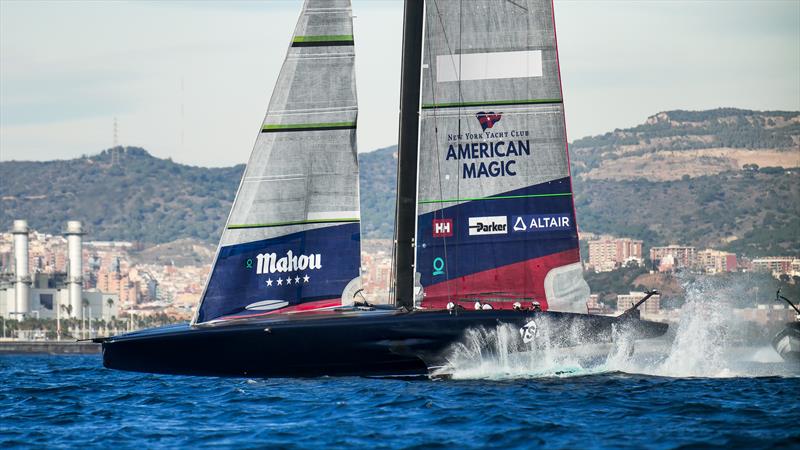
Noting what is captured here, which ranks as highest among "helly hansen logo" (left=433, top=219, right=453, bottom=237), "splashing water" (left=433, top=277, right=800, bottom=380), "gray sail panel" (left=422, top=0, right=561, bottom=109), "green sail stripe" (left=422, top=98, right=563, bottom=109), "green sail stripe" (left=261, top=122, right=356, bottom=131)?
"gray sail panel" (left=422, top=0, right=561, bottom=109)

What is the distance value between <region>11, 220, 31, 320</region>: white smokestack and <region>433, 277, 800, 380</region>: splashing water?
117 meters

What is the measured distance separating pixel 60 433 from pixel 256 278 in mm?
6699

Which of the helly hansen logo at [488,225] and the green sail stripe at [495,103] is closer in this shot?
the green sail stripe at [495,103]

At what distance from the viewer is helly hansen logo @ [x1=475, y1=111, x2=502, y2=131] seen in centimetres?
2495

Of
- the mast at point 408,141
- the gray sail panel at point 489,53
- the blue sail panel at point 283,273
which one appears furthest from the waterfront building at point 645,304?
the blue sail panel at point 283,273

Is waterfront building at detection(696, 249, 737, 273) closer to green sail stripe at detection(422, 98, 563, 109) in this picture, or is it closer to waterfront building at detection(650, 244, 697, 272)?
waterfront building at detection(650, 244, 697, 272)

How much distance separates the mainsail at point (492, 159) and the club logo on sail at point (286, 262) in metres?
1.94

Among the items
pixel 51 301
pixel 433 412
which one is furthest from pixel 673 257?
pixel 433 412

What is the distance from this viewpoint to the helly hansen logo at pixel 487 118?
25.0 m

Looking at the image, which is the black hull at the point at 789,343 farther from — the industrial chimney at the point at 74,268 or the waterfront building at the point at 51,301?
the industrial chimney at the point at 74,268

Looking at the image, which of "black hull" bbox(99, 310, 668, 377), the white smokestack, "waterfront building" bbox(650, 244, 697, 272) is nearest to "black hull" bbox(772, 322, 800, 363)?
"black hull" bbox(99, 310, 668, 377)

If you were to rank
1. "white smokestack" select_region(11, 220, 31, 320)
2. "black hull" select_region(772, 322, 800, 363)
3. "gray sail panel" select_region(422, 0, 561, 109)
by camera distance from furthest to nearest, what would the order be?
"white smokestack" select_region(11, 220, 31, 320), "black hull" select_region(772, 322, 800, 363), "gray sail panel" select_region(422, 0, 561, 109)

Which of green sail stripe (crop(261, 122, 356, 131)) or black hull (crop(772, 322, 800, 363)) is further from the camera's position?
black hull (crop(772, 322, 800, 363))

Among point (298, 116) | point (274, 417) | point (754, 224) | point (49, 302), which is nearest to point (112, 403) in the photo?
point (274, 417)
